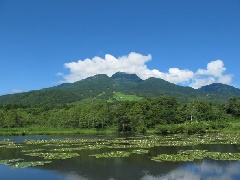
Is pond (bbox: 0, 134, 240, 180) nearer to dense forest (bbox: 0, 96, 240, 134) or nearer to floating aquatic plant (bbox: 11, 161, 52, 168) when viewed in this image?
floating aquatic plant (bbox: 11, 161, 52, 168)

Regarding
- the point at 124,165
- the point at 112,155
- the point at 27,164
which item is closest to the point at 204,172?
the point at 124,165

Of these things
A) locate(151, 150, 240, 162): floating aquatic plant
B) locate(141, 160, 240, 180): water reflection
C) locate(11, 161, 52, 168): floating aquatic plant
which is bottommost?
locate(141, 160, 240, 180): water reflection

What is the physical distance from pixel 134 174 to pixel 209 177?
7255 millimetres

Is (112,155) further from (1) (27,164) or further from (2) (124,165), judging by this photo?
(1) (27,164)

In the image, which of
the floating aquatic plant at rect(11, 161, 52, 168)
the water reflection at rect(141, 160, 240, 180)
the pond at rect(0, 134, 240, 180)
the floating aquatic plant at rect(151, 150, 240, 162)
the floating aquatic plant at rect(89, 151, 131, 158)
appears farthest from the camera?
the floating aquatic plant at rect(89, 151, 131, 158)

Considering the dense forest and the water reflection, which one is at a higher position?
the dense forest

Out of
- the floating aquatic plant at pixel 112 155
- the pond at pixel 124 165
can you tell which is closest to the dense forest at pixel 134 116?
the floating aquatic plant at pixel 112 155

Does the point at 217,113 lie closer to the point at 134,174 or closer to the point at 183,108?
the point at 183,108

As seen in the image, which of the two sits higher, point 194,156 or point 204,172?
point 194,156

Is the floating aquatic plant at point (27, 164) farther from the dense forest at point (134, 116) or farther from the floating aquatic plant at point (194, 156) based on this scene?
the dense forest at point (134, 116)

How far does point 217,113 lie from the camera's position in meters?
114

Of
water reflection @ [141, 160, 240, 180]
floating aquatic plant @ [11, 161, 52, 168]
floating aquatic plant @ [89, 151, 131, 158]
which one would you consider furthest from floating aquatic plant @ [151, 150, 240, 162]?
floating aquatic plant @ [11, 161, 52, 168]

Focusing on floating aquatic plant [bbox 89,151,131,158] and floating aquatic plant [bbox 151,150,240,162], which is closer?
floating aquatic plant [bbox 151,150,240,162]

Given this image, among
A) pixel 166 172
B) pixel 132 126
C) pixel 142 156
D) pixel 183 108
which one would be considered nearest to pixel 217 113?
pixel 183 108
